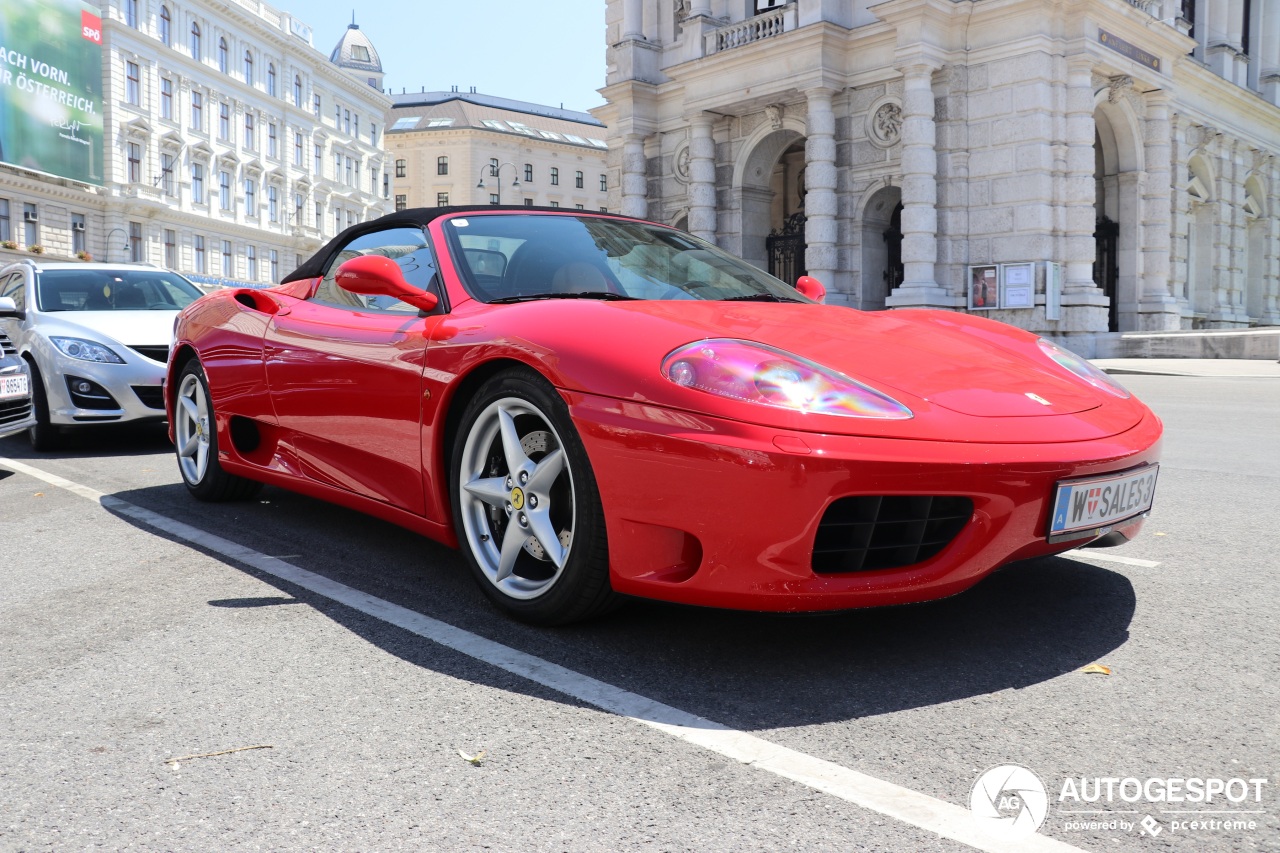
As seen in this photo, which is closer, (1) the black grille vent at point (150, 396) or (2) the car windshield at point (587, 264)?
(2) the car windshield at point (587, 264)

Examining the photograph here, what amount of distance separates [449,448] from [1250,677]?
2.18 meters

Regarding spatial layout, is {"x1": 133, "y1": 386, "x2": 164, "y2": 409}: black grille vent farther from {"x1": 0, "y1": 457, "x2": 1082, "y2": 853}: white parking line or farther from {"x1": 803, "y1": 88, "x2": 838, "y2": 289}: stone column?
{"x1": 803, "y1": 88, "x2": 838, "y2": 289}: stone column

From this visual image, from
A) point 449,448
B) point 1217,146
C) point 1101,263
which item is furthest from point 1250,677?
point 1217,146

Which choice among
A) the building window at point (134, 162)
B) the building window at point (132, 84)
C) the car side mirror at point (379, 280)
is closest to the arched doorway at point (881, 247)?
the car side mirror at point (379, 280)

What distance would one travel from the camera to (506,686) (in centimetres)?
256

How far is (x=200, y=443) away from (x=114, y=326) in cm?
314

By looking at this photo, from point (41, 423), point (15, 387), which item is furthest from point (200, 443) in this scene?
point (41, 423)

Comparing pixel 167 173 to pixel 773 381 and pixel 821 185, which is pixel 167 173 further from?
pixel 773 381

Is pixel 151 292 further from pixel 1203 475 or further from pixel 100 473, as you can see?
pixel 1203 475

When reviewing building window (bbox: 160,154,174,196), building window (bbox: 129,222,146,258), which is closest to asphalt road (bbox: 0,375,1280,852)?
building window (bbox: 129,222,146,258)

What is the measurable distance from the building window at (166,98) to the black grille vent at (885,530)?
52319 millimetres

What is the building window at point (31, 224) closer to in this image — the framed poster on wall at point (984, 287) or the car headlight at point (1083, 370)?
the framed poster on wall at point (984, 287)

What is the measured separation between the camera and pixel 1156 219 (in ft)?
89.8

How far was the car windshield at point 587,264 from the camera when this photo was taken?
3.48 m
